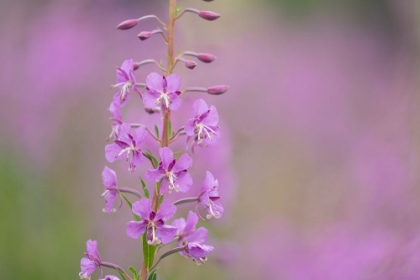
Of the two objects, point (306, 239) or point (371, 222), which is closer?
point (371, 222)

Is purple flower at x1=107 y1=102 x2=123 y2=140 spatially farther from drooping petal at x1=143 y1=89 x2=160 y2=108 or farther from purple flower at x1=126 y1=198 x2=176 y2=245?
purple flower at x1=126 y1=198 x2=176 y2=245

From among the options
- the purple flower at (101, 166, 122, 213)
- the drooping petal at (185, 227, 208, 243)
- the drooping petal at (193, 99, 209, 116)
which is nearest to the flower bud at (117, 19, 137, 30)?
the drooping petal at (193, 99, 209, 116)

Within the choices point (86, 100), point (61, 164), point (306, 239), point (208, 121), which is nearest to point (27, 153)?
point (61, 164)

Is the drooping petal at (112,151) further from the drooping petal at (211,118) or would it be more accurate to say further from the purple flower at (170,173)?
the drooping petal at (211,118)

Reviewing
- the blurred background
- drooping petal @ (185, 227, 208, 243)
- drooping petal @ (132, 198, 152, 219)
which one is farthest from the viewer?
the blurred background

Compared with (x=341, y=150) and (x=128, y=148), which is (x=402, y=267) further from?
(x=341, y=150)

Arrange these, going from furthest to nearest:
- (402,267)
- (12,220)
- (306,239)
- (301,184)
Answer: (301,184)
(12,220)
(306,239)
(402,267)
